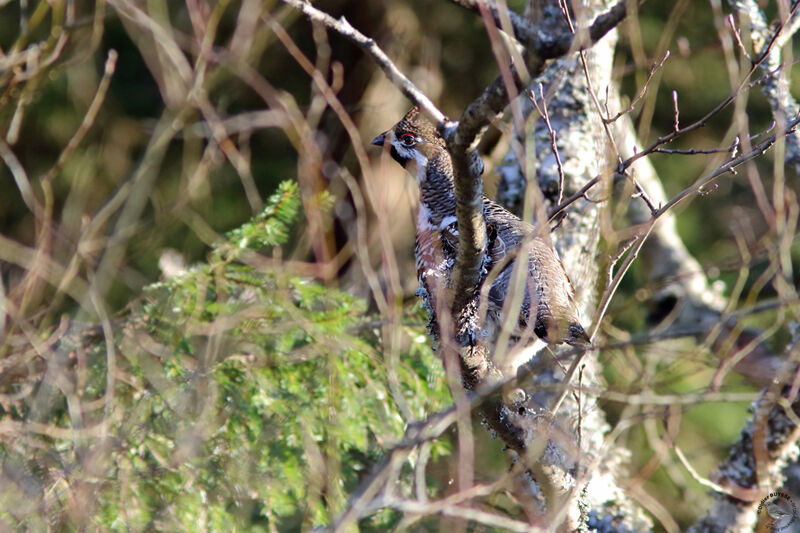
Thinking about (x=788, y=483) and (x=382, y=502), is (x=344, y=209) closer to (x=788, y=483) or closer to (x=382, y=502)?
(x=788, y=483)

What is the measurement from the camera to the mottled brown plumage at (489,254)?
10.7 ft

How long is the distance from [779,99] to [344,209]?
404 cm

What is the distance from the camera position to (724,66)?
7324 mm

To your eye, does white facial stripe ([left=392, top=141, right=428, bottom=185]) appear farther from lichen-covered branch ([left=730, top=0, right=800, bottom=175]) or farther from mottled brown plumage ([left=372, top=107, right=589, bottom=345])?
lichen-covered branch ([left=730, top=0, right=800, bottom=175])

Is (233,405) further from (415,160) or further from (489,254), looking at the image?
(415,160)

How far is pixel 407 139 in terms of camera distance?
4168 millimetres

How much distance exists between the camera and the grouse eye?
4.14m

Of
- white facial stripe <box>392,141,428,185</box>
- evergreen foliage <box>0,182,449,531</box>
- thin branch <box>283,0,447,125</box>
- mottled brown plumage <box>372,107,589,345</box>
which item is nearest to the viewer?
thin branch <box>283,0,447,125</box>

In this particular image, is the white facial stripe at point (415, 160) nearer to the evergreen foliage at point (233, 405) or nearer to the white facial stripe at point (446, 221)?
the white facial stripe at point (446, 221)

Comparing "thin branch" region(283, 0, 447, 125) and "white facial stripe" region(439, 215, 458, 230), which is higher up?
"white facial stripe" region(439, 215, 458, 230)

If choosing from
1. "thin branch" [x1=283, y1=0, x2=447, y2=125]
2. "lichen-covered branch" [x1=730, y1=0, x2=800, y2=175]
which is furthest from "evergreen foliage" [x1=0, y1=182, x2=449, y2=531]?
"lichen-covered branch" [x1=730, y1=0, x2=800, y2=175]

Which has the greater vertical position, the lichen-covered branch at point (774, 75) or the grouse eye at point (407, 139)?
the lichen-covered branch at point (774, 75)

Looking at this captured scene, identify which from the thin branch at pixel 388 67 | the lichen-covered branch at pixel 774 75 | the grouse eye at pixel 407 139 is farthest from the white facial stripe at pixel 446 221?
the lichen-covered branch at pixel 774 75

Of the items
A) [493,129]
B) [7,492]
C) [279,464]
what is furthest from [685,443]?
[7,492]
